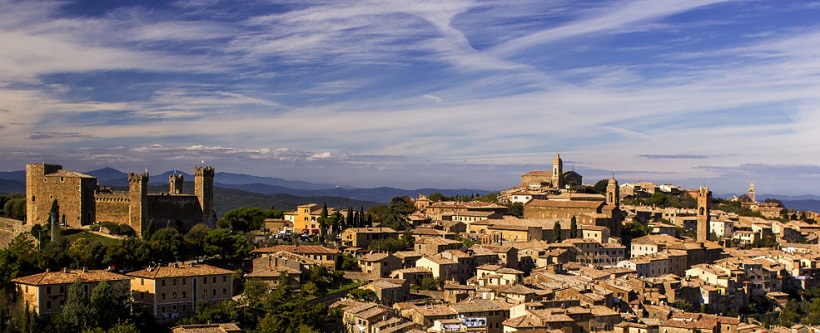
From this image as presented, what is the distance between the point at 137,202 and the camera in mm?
43625

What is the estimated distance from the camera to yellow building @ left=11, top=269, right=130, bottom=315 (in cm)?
3103

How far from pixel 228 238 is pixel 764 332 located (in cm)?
2683

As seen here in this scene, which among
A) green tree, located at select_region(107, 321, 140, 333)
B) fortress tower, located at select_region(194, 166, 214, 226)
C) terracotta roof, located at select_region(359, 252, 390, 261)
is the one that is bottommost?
green tree, located at select_region(107, 321, 140, 333)

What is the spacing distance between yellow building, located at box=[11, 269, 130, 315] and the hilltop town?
0.18ft

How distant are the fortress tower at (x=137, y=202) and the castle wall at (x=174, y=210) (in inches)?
27.2

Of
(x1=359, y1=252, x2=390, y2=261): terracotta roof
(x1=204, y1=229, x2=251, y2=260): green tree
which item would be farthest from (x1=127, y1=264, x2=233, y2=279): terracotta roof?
(x1=359, y1=252, x2=390, y2=261): terracotta roof

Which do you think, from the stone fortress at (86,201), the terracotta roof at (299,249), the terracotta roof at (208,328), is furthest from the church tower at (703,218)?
the terracotta roof at (208,328)

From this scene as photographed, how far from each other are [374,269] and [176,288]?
12.0 m

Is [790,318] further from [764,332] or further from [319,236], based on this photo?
[319,236]

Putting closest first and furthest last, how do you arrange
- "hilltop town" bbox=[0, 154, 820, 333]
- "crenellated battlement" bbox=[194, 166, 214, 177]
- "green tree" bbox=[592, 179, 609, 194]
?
1. "hilltop town" bbox=[0, 154, 820, 333]
2. "crenellated battlement" bbox=[194, 166, 214, 177]
3. "green tree" bbox=[592, 179, 609, 194]

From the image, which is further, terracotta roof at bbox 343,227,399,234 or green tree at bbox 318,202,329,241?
green tree at bbox 318,202,329,241

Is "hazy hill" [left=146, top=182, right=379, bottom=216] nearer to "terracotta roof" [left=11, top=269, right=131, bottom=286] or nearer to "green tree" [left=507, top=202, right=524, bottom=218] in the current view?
"green tree" [left=507, top=202, right=524, bottom=218]

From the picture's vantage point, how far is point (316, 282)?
38.9 metres

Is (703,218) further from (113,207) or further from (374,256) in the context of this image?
(113,207)
